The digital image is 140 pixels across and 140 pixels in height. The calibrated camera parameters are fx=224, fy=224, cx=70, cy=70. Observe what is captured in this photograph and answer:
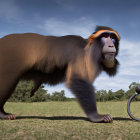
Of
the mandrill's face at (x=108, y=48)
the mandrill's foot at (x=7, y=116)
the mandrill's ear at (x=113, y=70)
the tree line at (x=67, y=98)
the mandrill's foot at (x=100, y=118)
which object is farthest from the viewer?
the tree line at (x=67, y=98)

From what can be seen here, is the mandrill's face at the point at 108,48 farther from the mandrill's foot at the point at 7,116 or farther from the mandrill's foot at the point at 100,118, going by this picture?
the mandrill's foot at the point at 7,116

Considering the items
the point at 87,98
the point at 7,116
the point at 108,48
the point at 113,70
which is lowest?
the point at 7,116

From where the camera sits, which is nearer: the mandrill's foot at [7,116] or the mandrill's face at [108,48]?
the mandrill's face at [108,48]

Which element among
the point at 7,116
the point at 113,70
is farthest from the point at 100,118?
the point at 7,116

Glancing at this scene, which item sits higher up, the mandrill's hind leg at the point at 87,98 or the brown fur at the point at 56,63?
the brown fur at the point at 56,63

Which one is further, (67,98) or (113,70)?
(67,98)

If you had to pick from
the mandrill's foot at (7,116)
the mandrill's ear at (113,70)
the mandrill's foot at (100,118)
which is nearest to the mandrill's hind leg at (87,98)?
the mandrill's foot at (100,118)

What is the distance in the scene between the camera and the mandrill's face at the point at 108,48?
3.55 m

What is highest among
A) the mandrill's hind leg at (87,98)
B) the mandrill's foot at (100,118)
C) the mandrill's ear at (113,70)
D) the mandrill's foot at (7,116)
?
the mandrill's ear at (113,70)

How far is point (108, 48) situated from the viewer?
3541mm

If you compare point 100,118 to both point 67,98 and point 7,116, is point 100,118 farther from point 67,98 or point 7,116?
point 67,98

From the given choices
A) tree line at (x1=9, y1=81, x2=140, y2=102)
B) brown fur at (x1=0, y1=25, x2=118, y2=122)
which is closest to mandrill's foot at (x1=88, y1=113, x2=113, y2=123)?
brown fur at (x1=0, y1=25, x2=118, y2=122)

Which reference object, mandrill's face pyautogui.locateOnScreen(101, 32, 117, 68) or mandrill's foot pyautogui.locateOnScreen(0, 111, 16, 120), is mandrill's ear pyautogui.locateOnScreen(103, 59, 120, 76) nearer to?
mandrill's face pyautogui.locateOnScreen(101, 32, 117, 68)

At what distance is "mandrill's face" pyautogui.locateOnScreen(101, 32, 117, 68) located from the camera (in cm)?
355
